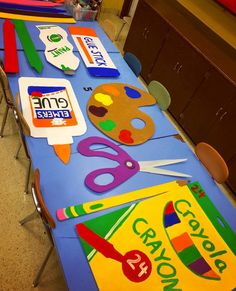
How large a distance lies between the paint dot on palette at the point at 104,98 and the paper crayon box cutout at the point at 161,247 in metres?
0.77

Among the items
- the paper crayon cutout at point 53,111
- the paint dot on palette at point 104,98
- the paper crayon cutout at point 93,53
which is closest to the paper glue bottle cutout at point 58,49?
the paper crayon cutout at point 93,53

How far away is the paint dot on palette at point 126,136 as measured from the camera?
1.60 meters

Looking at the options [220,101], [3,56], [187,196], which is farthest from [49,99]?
[220,101]

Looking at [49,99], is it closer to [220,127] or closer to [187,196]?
[187,196]

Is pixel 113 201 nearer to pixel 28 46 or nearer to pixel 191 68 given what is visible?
pixel 28 46

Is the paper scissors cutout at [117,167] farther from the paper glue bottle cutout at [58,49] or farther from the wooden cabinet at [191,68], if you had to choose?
the wooden cabinet at [191,68]

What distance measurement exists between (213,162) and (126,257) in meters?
0.88

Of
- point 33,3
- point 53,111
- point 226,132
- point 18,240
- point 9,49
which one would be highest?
point 33,3

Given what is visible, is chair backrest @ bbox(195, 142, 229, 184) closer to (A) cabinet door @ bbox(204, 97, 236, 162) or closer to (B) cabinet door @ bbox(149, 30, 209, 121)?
(A) cabinet door @ bbox(204, 97, 236, 162)

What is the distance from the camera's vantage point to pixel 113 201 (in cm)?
131

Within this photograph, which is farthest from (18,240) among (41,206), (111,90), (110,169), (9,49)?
(9,49)

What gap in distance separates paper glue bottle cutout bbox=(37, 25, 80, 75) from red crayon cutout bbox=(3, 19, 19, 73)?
0.23 m

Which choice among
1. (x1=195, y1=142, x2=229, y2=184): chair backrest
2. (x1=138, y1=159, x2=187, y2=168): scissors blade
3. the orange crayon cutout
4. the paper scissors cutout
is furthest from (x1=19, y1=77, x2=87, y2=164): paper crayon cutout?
(x1=195, y1=142, x2=229, y2=184): chair backrest

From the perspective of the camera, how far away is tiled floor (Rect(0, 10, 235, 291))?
1.59 m
